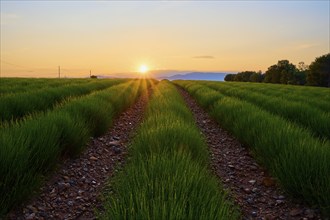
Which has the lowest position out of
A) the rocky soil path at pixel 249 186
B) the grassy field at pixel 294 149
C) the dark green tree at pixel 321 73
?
the rocky soil path at pixel 249 186

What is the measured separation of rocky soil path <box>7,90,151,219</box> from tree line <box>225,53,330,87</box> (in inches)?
2576

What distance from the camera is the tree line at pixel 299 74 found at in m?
65.0

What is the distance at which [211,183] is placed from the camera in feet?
10.1

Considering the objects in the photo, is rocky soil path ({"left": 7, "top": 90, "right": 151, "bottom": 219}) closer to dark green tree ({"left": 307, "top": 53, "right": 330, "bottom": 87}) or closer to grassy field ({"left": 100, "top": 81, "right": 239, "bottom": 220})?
grassy field ({"left": 100, "top": 81, "right": 239, "bottom": 220})

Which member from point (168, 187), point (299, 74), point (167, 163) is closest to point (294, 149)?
point (167, 163)

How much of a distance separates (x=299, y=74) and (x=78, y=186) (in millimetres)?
78370

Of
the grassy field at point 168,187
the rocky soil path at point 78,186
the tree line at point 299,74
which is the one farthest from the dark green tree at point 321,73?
the grassy field at point 168,187

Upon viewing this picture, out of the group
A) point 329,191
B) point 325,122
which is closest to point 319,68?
point 325,122

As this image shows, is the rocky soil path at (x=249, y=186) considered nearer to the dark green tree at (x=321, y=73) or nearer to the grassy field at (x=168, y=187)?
the grassy field at (x=168, y=187)

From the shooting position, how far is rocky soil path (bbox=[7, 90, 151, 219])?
144 inches

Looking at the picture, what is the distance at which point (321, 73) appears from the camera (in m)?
64.7

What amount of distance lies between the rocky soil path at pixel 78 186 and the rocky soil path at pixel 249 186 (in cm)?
167

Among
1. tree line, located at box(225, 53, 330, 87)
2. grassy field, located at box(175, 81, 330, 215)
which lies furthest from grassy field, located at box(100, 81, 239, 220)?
tree line, located at box(225, 53, 330, 87)

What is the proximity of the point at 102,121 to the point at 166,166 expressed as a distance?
5.36 m
